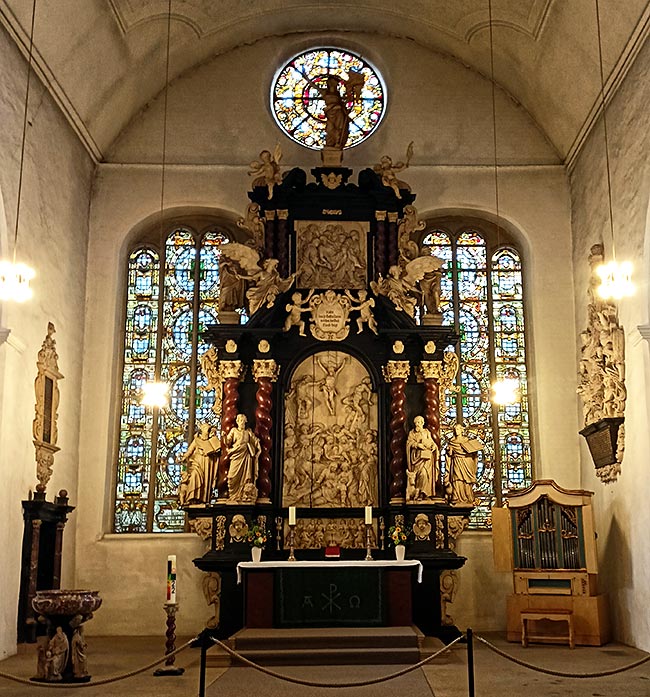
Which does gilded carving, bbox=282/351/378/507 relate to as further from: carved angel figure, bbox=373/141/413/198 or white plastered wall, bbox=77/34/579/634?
carved angel figure, bbox=373/141/413/198

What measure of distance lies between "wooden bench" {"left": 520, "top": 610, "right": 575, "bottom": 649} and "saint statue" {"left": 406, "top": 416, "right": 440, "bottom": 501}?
2.14 meters

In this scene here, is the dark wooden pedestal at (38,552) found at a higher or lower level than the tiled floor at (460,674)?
higher

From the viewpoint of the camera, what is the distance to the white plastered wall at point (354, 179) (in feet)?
50.1

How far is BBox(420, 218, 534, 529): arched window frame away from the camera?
51.3ft

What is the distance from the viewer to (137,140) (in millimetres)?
16516

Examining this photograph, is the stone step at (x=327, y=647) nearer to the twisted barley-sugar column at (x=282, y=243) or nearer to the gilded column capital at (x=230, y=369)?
the gilded column capital at (x=230, y=369)

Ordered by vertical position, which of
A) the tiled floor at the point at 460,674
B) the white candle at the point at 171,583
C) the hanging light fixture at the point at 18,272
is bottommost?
the tiled floor at the point at 460,674

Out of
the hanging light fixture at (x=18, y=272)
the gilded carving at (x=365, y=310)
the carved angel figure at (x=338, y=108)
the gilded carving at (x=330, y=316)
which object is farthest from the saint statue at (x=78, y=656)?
the carved angel figure at (x=338, y=108)

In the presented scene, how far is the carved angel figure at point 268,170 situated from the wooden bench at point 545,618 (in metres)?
7.14

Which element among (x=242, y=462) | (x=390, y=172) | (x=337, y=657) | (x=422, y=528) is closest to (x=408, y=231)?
(x=390, y=172)

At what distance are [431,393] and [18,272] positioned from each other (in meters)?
6.11

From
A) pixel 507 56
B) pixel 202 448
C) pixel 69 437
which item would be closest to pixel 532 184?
pixel 507 56

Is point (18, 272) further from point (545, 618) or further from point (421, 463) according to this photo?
point (545, 618)

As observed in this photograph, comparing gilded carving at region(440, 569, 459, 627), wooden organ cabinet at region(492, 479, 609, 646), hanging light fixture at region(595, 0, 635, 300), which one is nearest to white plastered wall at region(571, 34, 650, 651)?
hanging light fixture at region(595, 0, 635, 300)
